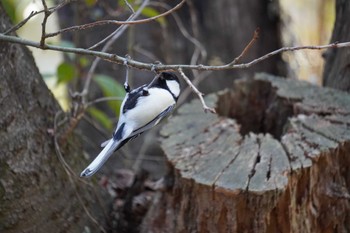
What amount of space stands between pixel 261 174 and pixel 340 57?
857mm

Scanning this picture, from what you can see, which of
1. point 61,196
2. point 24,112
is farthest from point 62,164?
point 24,112

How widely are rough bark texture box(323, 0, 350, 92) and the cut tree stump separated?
0.14m

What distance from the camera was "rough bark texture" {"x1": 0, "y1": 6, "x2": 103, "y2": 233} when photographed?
1.74m

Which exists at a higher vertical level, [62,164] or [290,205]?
[62,164]

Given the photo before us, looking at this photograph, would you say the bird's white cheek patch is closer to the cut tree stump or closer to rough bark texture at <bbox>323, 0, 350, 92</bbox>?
the cut tree stump

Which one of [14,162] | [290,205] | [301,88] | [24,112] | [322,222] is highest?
[24,112]

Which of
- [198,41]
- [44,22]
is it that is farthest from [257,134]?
[198,41]

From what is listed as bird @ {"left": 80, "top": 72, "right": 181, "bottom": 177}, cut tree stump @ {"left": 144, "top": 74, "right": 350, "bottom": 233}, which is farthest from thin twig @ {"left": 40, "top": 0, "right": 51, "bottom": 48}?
cut tree stump @ {"left": 144, "top": 74, "right": 350, "bottom": 233}

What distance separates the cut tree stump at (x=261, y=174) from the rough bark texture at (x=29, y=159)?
13.7 inches

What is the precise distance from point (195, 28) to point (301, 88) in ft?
4.20

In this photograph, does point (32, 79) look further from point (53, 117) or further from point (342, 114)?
point (342, 114)

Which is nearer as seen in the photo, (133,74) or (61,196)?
(61,196)

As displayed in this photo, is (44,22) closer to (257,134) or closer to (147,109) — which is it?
(147,109)

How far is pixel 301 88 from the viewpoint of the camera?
2.33 meters
